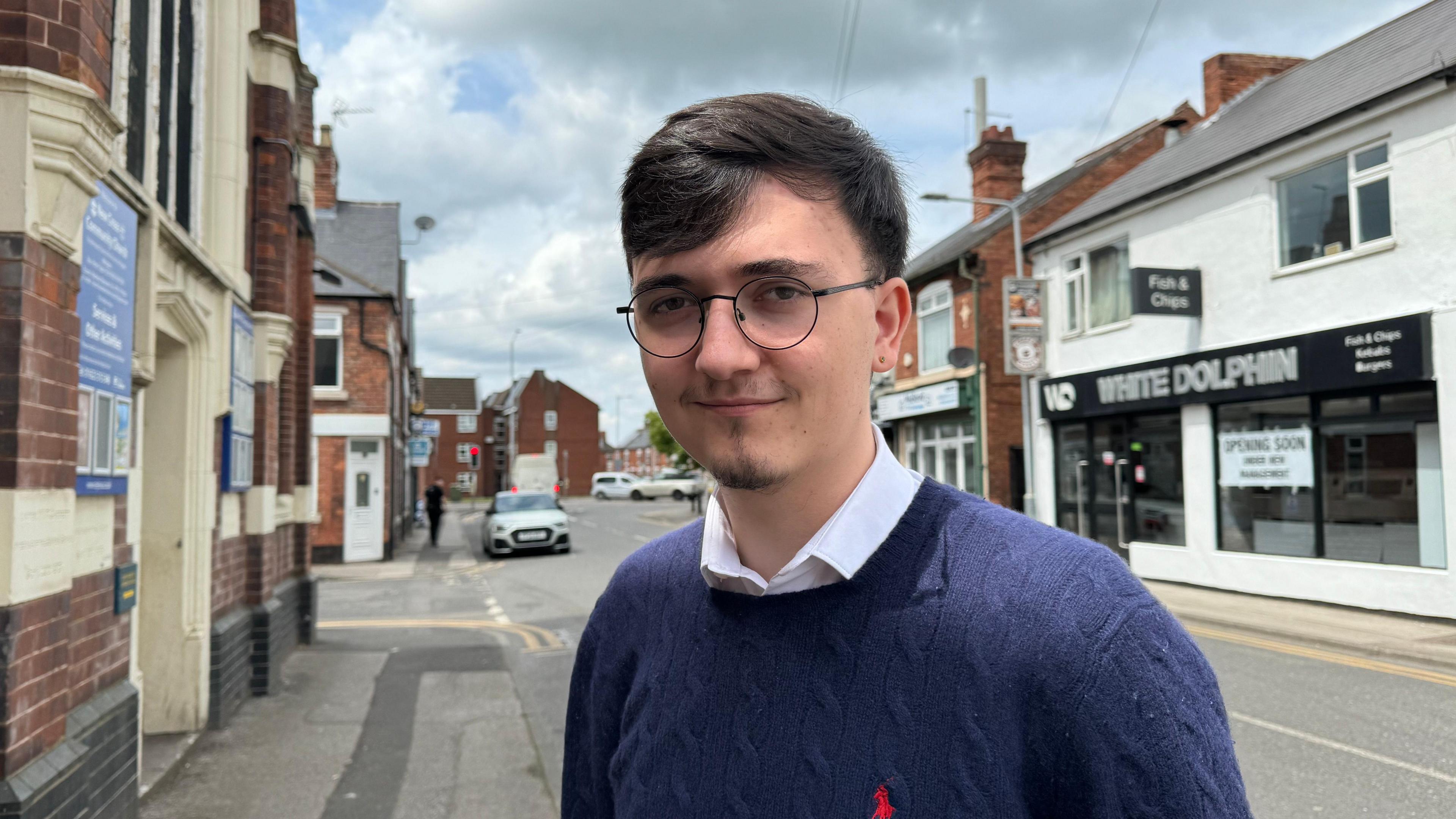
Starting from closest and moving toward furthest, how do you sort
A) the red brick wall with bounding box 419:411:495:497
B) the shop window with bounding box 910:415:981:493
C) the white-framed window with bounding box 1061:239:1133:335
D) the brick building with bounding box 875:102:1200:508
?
the white-framed window with bounding box 1061:239:1133:335, the brick building with bounding box 875:102:1200:508, the shop window with bounding box 910:415:981:493, the red brick wall with bounding box 419:411:495:497

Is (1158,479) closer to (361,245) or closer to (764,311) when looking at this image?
(764,311)

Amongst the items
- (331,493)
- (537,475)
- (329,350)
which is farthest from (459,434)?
(331,493)

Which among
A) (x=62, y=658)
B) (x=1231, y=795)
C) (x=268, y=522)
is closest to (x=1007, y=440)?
(x=268, y=522)

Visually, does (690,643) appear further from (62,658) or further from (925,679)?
(62,658)

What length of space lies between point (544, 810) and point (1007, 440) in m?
17.4

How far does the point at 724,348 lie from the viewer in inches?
49.2

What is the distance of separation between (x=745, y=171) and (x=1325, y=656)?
941 centimetres

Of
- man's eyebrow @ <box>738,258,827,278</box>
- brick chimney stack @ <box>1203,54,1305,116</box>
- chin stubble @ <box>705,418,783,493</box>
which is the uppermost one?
brick chimney stack @ <box>1203,54,1305,116</box>

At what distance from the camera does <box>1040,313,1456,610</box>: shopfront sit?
34.8 feet

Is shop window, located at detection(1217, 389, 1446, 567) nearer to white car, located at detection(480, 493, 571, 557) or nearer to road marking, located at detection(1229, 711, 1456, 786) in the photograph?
road marking, located at detection(1229, 711, 1456, 786)

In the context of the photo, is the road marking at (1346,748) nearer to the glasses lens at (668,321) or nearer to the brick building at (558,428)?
the glasses lens at (668,321)

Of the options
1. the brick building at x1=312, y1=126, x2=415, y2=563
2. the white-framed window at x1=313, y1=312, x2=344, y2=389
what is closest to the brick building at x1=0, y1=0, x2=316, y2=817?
the brick building at x1=312, y1=126, x2=415, y2=563

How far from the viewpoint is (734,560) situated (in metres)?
1.37

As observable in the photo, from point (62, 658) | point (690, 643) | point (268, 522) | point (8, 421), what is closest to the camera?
point (690, 643)
